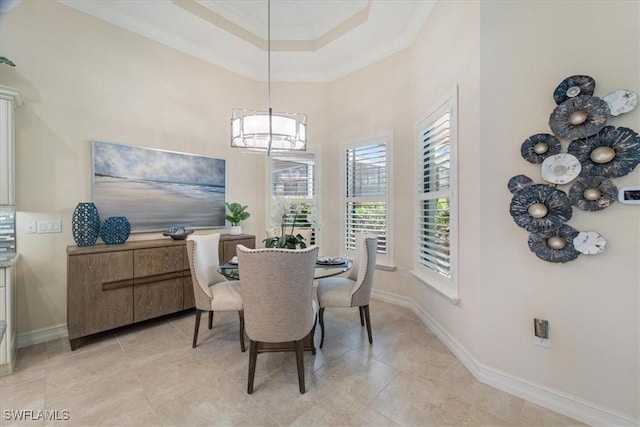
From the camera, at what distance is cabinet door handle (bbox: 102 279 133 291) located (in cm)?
259

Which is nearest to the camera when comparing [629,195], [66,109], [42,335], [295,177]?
[629,195]

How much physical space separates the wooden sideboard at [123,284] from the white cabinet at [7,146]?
2.10ft

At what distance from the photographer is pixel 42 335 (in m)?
2.61

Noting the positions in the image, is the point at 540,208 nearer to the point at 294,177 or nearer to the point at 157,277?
the point at 294,177

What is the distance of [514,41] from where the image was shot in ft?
6.23

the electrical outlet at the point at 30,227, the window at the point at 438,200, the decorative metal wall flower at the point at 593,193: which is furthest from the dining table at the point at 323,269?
the electrical outlet at the point at 30,227

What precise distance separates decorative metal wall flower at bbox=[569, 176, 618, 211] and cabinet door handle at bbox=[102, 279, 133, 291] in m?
3.79

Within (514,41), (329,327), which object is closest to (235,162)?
(329,327)

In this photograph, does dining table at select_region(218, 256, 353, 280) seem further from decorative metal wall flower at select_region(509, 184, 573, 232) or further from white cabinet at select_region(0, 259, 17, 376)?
white cabinet at select_region(0, 259, 17, 376)

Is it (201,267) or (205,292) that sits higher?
(201,267)

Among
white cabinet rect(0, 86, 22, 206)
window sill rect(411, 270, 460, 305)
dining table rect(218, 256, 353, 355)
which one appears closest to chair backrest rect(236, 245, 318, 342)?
dining table rect(218, 256, 353, 355)

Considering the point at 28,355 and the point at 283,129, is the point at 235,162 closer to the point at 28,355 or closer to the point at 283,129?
the point at 283,129

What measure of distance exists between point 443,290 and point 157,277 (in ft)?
9.77

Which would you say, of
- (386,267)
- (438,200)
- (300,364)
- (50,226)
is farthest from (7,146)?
(386,267)
